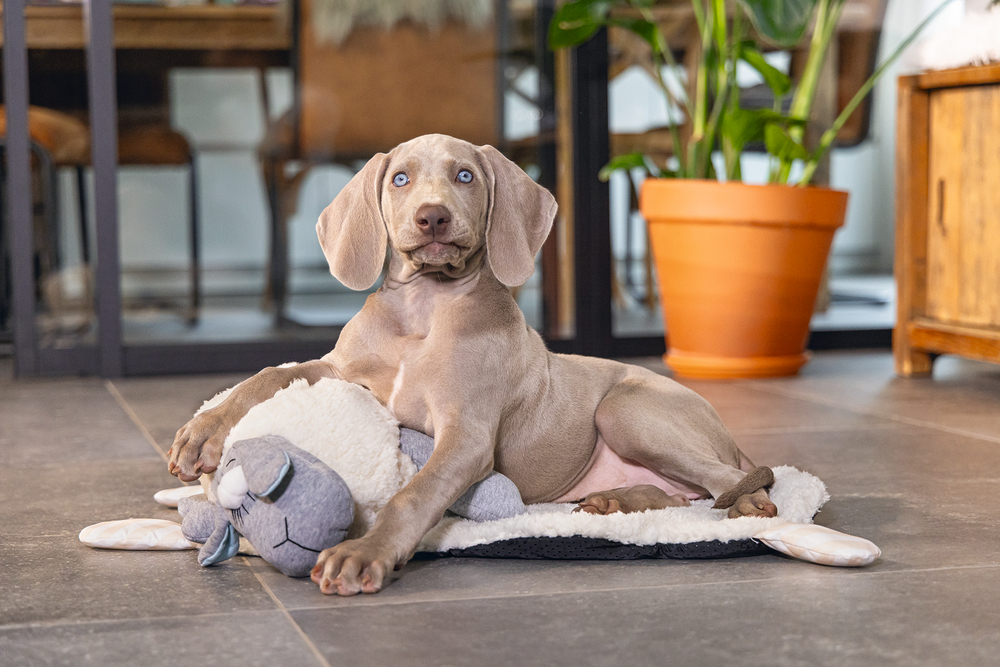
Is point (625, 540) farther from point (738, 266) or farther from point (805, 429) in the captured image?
point (738, 266)

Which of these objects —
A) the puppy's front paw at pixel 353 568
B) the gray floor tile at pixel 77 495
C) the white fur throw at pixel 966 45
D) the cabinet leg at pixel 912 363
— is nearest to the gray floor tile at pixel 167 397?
the gray floor tile at pixel 77 495

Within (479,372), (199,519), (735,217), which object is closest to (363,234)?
(479,372)

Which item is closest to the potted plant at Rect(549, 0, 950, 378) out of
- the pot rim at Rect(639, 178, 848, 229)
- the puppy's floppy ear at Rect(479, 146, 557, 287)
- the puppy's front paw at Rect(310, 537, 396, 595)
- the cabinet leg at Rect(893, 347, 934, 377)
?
the pot rim at Rect(639, 178, 848, 229)

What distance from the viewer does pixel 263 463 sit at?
5.52ft

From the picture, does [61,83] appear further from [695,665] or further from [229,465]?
[695,665]

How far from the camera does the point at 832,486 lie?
2.41 m

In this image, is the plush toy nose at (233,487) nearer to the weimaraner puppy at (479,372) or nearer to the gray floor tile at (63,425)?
the weimaraner puppy at (479,372)

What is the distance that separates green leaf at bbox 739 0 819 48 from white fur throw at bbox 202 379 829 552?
2.17 metres

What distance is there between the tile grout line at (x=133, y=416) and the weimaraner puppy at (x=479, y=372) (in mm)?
777

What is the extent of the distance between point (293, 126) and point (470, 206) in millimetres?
2504

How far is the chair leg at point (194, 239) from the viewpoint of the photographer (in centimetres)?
425

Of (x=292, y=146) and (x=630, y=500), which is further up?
(x=292, y=146)

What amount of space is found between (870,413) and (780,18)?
1304 millimetres

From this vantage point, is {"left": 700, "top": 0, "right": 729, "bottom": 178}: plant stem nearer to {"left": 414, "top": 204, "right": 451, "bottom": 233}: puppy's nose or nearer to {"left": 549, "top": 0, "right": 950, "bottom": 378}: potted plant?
{"left": 549, "top": 0, "right": 950, "bottom": 378}: potted plant
